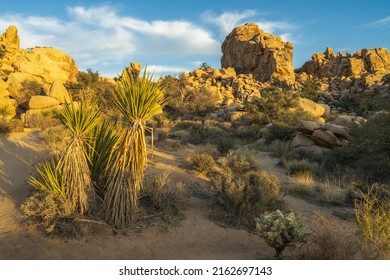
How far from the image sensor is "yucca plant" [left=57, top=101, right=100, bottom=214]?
6.63 meters

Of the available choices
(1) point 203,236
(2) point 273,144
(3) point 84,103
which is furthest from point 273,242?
(2) point 273,144

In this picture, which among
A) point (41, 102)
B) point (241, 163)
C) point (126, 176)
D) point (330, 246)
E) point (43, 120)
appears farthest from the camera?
point (41, 102)

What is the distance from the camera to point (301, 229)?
539cm

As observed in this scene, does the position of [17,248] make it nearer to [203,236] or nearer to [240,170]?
[203,236]

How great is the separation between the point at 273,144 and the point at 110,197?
12605 mm

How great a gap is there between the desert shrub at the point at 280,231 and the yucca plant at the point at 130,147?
2707mm

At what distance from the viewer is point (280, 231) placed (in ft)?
17.2

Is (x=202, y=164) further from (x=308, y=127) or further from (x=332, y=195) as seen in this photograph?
Result: (x=308, y=127)

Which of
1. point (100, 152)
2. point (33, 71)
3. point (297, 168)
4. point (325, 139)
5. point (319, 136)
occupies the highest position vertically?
point (33, 71)

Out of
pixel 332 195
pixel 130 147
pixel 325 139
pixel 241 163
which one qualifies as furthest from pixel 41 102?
pixel 332 195

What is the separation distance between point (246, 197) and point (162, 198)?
6.60ft

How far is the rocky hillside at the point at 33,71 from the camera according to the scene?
24.7 m

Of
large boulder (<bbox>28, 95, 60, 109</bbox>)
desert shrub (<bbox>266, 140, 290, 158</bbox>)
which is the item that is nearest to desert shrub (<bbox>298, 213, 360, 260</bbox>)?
desert shrub (<bbox>266, 140, 290, 158</bbox>)
